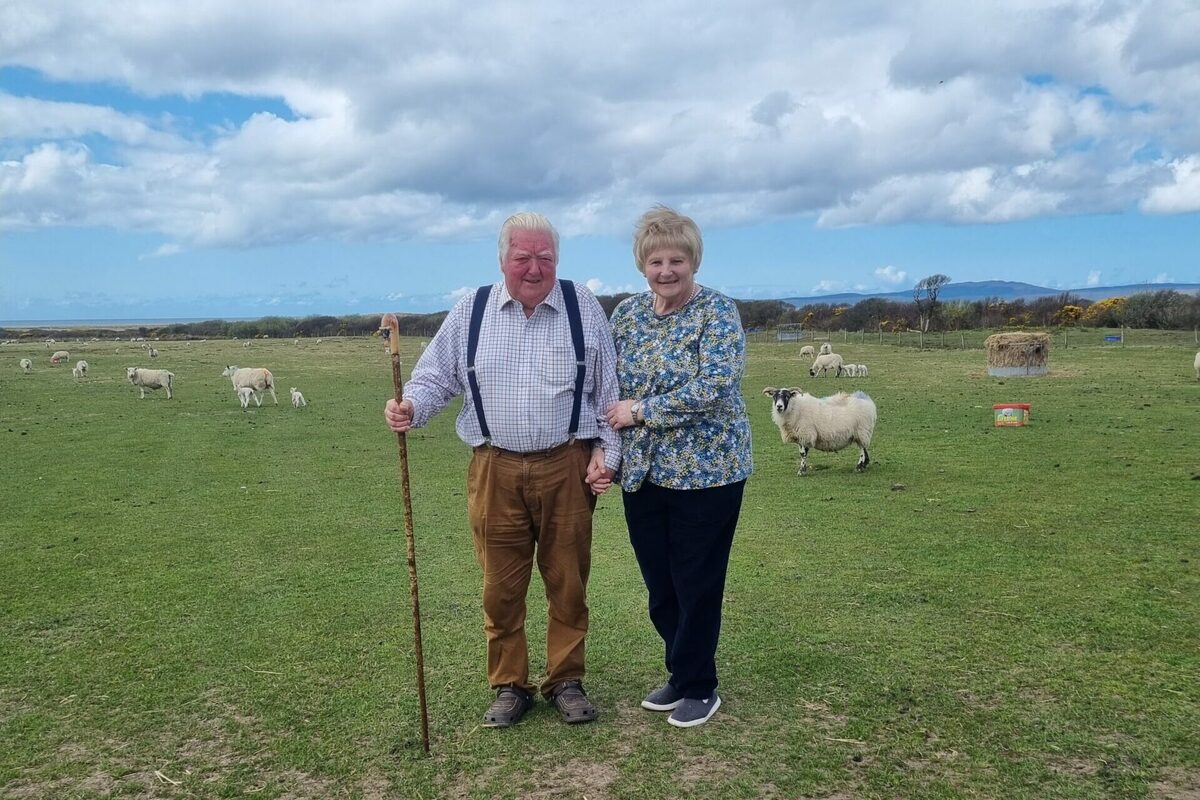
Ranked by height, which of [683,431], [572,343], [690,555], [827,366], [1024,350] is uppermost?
[572,343]

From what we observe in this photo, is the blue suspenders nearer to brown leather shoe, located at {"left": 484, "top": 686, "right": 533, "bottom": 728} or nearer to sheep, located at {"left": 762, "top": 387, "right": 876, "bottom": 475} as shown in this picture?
brown leather shoe, located at {"left": 484, "top": 686, "right": 533, "bottom": 728}

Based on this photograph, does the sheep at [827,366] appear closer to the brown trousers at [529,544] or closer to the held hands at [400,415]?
the brown trousers at [529,544]

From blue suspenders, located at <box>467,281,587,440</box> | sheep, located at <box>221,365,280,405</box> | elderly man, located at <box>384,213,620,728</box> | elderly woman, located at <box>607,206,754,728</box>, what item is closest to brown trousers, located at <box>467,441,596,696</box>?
elderly man, located at <box>384,213,620,728</box>

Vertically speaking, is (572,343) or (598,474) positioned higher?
(572,343)

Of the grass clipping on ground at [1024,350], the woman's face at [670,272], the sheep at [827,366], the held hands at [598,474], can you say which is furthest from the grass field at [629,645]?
the sheep at [827,366]

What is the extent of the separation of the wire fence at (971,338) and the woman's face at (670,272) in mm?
38302

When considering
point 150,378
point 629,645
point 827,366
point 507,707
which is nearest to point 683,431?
point 507,707

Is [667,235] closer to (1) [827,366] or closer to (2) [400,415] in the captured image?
(2) [400,415]

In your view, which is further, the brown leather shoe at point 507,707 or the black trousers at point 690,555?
the brown leather shoe at point 507,707

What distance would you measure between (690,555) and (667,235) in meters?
1.48

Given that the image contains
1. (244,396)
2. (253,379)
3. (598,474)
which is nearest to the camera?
(598,474)

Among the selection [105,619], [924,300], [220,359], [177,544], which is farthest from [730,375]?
[924,300]

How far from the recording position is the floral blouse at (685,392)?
12.3 feet

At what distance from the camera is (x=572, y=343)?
3.88 metres
